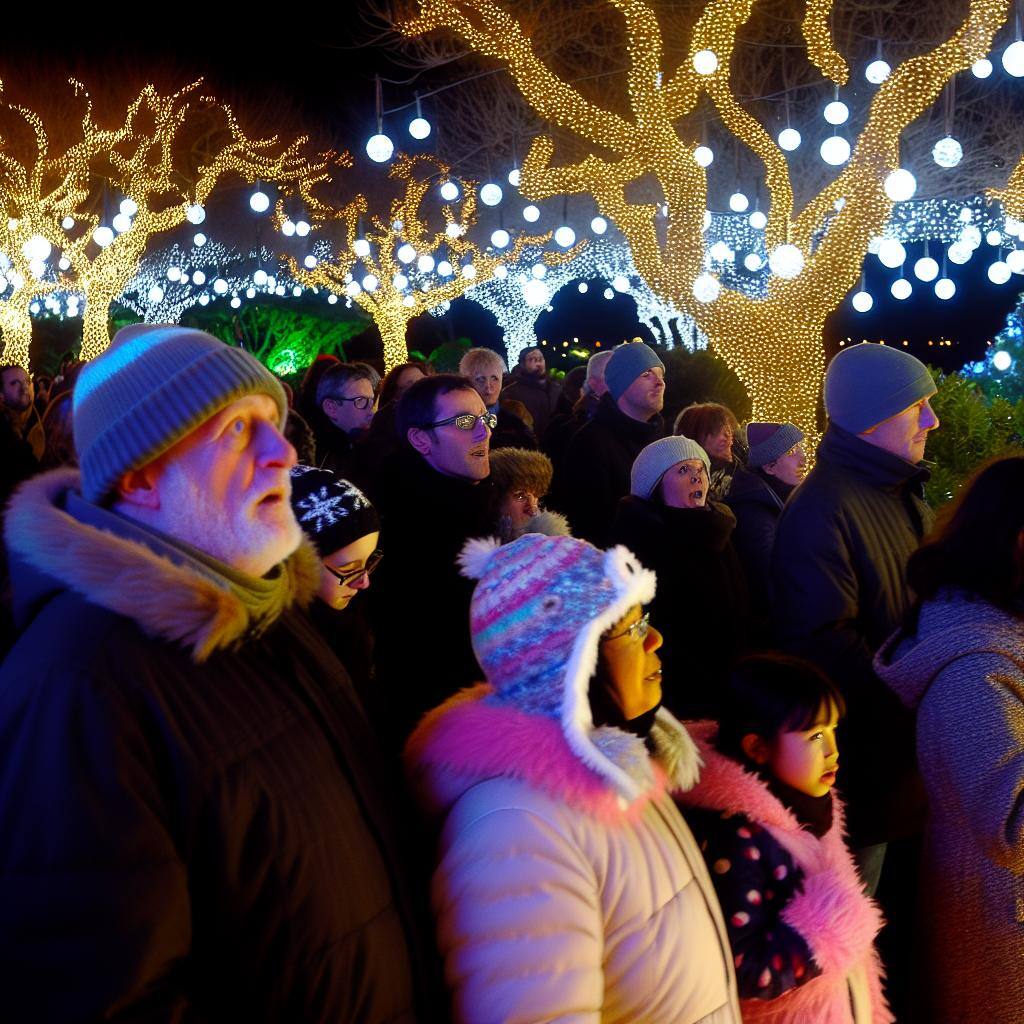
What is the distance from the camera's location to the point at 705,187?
9508 millimetres

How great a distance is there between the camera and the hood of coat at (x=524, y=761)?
1938mm

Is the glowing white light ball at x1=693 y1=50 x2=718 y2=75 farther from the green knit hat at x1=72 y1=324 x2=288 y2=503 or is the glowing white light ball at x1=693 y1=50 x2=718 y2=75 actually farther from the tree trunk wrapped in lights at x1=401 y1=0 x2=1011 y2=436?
the green knit hat at x1=72 y1=324 x2=288 y2=503

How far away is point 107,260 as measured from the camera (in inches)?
896

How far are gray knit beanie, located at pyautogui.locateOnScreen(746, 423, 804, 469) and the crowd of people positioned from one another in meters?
2.55

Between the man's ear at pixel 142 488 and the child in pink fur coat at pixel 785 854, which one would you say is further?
the child in pink fur coat at pixel 785 854

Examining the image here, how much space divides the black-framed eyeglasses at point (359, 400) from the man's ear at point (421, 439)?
1950mm

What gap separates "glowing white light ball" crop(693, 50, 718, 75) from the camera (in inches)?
352

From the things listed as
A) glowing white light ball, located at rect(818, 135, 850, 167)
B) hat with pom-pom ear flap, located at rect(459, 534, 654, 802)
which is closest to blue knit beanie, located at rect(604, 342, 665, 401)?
hat with pom-pom ear flap, located at rect(459, 534, 654, 802)

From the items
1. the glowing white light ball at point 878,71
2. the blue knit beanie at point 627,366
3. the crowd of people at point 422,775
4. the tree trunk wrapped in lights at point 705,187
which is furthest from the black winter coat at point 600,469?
the glowing white light ball at point 878,71

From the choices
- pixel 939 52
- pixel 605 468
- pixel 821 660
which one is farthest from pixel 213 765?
pixel 939 52

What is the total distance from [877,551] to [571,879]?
2.30 meters

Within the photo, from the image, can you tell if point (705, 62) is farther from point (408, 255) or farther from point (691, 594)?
point (408, 255)

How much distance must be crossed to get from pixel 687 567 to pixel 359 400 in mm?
2382

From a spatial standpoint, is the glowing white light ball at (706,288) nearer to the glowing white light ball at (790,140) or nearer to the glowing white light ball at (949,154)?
the glowing white light ball at (949,154)
